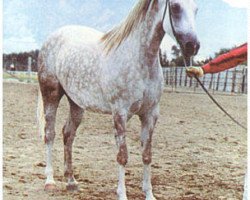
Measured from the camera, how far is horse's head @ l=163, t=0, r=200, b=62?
6.52 feet

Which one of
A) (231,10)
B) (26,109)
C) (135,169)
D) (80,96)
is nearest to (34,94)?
(26,109)

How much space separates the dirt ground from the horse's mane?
2.19ft

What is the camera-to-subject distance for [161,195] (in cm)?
251

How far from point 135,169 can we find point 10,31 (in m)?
1.01

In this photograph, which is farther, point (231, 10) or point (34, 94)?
point (34, 94)

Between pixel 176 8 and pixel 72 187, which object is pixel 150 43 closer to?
pixel 176 8

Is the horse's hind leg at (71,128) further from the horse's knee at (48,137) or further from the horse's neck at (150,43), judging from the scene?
the horse's neck at (150,43)

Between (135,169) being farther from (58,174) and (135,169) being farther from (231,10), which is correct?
(231,10)

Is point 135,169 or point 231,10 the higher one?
point 231,10

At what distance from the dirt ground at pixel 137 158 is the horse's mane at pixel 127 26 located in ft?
2.19

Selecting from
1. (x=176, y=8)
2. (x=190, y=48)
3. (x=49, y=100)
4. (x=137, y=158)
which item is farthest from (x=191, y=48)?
(x=137, y=158)

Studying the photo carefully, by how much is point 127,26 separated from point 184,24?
1.05ft

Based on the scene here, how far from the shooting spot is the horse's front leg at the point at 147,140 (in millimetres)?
2334

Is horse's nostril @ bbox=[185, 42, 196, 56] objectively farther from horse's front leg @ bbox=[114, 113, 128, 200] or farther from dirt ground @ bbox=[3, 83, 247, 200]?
dirt ground @ bbox=[3, 83, 247, 200]
